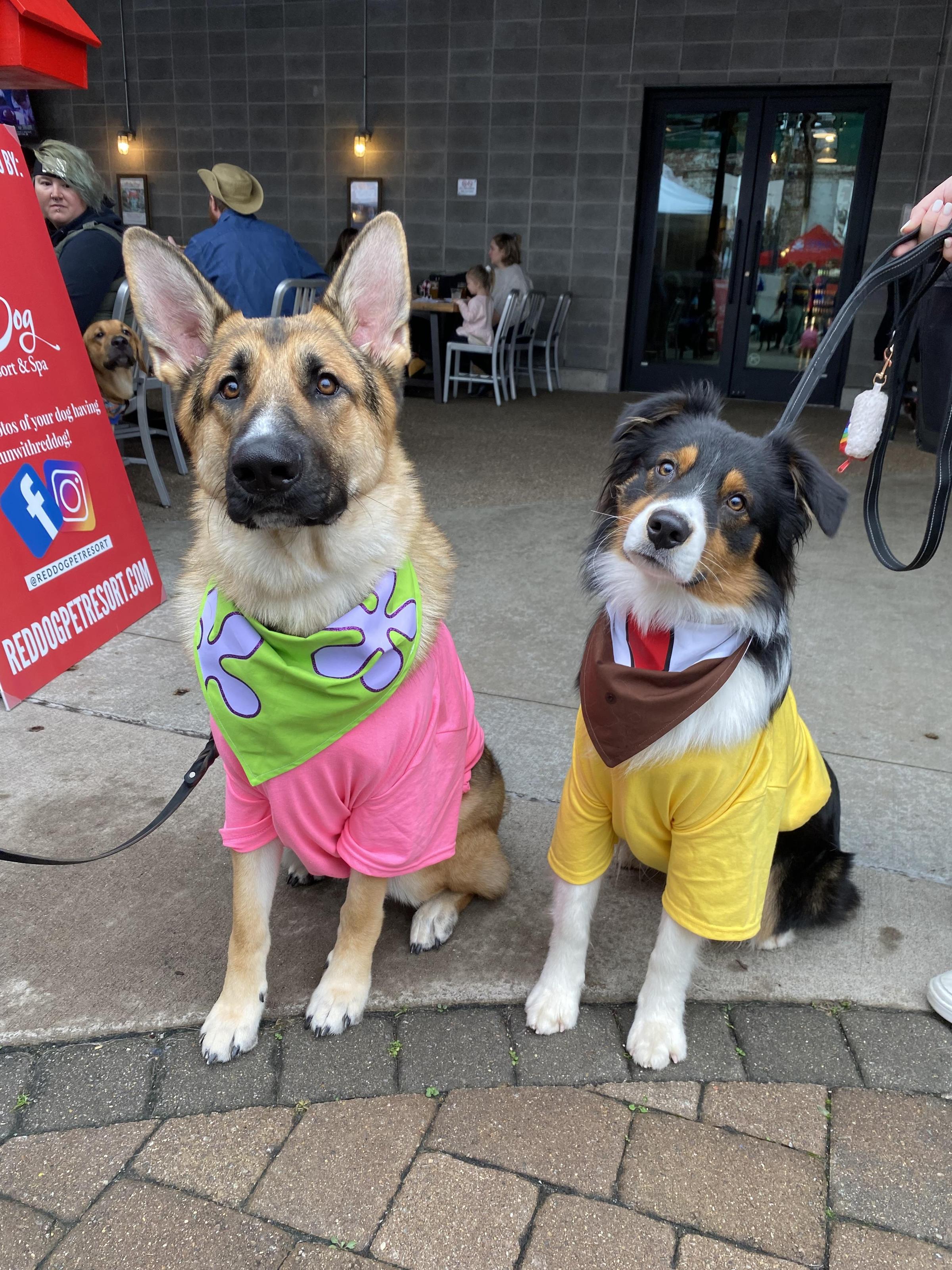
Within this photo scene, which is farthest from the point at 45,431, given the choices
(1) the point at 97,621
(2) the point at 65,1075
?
(2) the point at 65,1075

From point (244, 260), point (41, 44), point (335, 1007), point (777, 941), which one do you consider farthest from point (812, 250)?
point (335, 1007)

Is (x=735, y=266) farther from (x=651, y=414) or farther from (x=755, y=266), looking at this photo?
(x=651, y=414)

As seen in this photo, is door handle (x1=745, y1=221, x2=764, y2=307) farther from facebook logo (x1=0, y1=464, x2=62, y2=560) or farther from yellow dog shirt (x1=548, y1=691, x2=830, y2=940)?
yellow dog shirt (x1=548, y1=691, x2=830, y2=940)

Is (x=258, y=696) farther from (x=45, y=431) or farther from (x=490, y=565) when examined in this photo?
(x=490, y=565)

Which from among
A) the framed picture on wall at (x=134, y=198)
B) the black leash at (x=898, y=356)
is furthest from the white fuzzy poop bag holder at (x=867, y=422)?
the framed picture on wall at (x=134, y=198)

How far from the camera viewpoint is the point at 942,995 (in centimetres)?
230

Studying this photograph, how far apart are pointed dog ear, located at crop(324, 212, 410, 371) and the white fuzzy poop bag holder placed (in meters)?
1.16

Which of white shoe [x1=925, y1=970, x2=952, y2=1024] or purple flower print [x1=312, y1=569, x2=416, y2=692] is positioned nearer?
purple flower print [x1=312, y1=569, x2=416, y2=692]

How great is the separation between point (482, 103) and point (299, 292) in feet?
27.5

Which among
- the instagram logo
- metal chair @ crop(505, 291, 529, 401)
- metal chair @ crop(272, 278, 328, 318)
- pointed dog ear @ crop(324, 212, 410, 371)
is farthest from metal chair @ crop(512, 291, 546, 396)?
pointed dog ear @ crop(324, 212, 410, 371)

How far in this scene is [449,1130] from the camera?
1.93 meters

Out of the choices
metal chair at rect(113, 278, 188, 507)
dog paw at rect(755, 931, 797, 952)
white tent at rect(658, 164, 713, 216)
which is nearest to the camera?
dog paw at rect(755, 931, 797, 952)

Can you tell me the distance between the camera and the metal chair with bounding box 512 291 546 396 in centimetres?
1184

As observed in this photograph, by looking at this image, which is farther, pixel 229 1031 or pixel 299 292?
pixel 299 292
